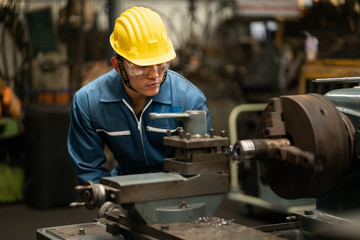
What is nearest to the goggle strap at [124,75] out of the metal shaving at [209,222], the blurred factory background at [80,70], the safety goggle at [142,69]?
the safety goggle at [142,69]

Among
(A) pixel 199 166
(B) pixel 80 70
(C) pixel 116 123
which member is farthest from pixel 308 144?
(B) pixel 80 70

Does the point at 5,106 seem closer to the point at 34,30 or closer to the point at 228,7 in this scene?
the point at 34,30

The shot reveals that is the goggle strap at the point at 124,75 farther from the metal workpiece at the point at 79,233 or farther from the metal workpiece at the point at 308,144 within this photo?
the metal workpiece at the point at 308,144

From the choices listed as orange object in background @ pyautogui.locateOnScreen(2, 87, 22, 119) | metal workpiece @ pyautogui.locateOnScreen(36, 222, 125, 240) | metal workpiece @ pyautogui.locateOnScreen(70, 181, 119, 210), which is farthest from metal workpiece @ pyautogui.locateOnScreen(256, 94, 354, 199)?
orange object in background @ pyautogui.locateOnScreen(2, 87, 22, 119)

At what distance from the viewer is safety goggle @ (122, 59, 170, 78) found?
75.7 inches

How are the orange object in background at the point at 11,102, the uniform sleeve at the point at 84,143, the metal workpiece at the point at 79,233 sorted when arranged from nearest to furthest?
the metal workpiece at the point at 79,233 < the uniform sleeve at the point at 84,143 < the orange object in background at the point at 11,102

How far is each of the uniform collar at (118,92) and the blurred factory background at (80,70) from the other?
7.01 ft

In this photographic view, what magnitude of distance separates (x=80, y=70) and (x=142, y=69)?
135 inches

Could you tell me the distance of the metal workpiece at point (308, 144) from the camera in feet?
4.50

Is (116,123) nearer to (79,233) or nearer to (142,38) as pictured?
(142,38)

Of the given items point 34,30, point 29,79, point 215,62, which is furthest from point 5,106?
point 215,62

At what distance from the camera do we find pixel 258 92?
19.5 ft

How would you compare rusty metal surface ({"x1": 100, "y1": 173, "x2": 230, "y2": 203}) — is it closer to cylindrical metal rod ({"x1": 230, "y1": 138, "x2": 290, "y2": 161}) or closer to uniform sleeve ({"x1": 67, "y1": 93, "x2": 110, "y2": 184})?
cylindrical metal rod ({"x1": 230, "y1": 138, "x2": 290, "y2": 161})

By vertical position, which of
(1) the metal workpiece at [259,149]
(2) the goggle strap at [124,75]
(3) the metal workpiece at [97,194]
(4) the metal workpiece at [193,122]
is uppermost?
(2) the goggle strap at [124,75]
